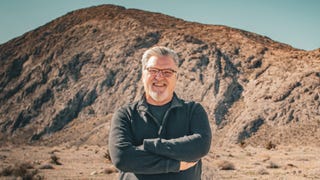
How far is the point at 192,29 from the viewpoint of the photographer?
6894cm

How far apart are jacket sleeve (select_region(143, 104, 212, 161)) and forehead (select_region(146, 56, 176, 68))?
46 centimetres

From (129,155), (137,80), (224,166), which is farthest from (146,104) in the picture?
(137,80)

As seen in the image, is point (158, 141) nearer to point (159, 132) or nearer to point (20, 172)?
point (159, 132)

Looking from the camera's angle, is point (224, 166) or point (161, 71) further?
point (224, 166)

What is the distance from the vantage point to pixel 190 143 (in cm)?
361

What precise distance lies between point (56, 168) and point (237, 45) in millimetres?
44563

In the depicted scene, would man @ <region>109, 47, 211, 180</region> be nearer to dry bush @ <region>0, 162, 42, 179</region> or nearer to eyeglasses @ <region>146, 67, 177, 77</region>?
eyeglasses @ <region>146, 67, 177, 77</region>

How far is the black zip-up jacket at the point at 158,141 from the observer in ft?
11.5

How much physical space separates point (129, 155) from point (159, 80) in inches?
27.3

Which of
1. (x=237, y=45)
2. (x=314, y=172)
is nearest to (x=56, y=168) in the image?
(x=314, y=172)

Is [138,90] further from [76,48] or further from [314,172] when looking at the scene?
[314,172]

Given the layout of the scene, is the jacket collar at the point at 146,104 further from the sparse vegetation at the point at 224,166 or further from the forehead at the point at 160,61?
the sparse vegetation at the point at 224,166

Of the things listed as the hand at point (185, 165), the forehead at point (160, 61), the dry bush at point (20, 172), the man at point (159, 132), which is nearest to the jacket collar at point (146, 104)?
the man at point (159, 132)

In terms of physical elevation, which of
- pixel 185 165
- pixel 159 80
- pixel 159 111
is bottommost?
pixel 185 165
